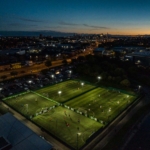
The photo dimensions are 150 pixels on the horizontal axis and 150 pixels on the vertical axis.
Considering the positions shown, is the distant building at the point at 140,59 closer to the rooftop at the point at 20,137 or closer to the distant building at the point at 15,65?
the distant building at the point at 15,65

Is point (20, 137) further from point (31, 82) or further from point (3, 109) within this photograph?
point (31, 82)

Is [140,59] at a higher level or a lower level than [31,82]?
higher

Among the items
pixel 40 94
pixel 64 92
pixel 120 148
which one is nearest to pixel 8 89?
pixel 40 94

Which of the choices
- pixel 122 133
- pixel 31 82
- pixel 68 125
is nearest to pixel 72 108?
pixel 68 125

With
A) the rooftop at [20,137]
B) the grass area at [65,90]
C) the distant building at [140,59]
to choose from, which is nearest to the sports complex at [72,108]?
the grass area at [65,90]

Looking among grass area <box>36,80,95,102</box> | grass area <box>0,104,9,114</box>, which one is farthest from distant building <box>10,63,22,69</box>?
grass area <box>0,104,9,114</box>

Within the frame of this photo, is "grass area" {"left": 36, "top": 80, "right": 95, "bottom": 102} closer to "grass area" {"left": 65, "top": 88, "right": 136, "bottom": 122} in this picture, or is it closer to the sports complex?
the sports complex

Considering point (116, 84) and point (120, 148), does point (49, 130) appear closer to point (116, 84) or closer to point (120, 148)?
point (120, 148)
